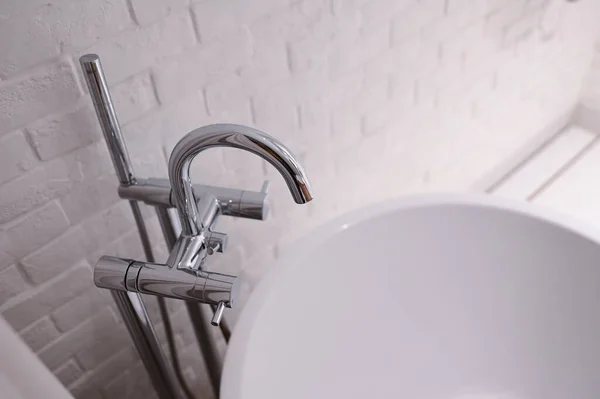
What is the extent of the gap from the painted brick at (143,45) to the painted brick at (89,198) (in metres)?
0.14

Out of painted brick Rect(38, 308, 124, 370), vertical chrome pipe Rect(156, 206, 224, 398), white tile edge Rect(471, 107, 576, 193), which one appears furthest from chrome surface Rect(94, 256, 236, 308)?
white tile edge Rect(471, 107, 576, 193)

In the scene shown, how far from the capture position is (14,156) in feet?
2.22

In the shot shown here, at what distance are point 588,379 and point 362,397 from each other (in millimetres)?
377

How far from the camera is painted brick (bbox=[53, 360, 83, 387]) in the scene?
2.79ft

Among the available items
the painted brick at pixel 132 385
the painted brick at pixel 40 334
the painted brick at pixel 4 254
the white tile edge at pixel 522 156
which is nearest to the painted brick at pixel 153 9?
the painted brick at pixel 4 254

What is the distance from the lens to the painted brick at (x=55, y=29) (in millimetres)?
624

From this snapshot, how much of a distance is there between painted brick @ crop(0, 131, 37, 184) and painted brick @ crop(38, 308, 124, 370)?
27 cm

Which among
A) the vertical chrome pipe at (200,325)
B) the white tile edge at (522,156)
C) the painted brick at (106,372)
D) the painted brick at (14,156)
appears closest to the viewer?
the painted brick at (14,156)

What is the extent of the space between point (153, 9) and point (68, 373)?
1.78ft

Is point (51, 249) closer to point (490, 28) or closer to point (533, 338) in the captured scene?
point (533, 338)

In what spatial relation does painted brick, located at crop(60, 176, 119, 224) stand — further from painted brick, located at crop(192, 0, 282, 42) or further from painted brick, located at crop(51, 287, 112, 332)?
painted brick, located at crop(192, 0, 282, 42)

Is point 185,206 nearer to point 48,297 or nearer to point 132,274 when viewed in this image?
point 132,274

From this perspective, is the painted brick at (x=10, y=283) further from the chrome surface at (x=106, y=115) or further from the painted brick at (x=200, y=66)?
the painted brick at (x=200, y=66)

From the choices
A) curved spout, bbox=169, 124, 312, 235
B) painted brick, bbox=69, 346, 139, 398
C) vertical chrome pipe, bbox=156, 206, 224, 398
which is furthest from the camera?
painted brick, bbox=69, 346, 139, 398
